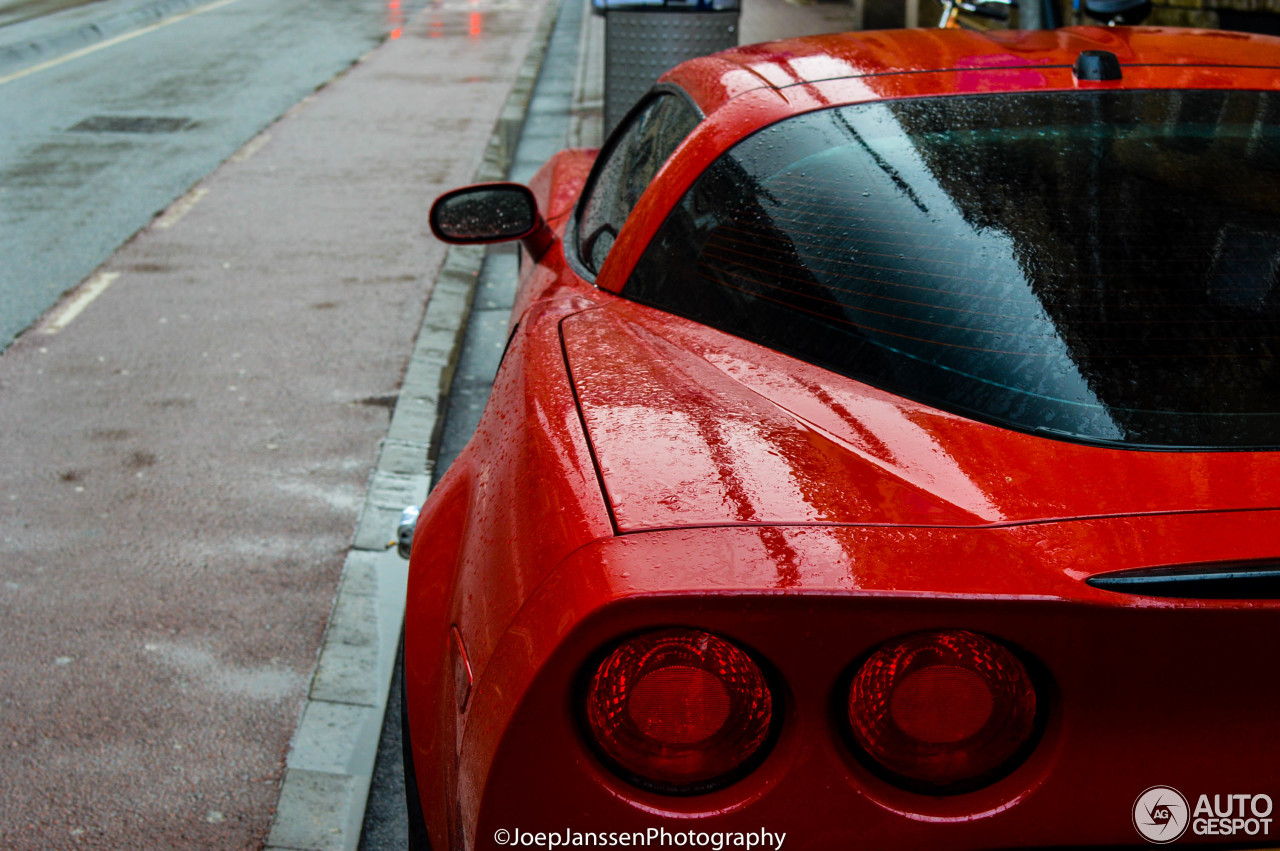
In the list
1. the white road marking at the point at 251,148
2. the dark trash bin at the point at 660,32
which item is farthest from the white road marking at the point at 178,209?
the dark trash bin at the point at 660,32

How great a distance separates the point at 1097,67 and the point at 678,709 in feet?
5.39

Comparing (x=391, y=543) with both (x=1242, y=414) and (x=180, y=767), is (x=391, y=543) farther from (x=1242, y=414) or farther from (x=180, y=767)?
(x=1242, y=414)

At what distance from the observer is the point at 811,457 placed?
147 cm

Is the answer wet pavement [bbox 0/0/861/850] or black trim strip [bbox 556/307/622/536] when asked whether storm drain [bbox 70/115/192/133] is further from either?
black trim strip [bbox 556/307/622/536]

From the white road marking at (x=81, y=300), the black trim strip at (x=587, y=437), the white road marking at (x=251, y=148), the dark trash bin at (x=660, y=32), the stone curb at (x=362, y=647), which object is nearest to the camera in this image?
the black trim strip at (x=587, y=437)

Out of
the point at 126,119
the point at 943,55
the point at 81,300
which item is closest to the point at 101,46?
the point at 126,119

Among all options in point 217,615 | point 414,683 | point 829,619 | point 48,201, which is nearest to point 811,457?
point 829,619

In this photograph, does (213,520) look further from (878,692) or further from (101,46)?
(101,46)

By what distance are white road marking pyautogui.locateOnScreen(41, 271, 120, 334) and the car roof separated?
4495 mm

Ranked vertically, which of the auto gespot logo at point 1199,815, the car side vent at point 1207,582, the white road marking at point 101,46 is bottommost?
the white road marking at point 101,46

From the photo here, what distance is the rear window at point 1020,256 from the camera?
1.64m

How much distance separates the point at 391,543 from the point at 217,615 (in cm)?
60

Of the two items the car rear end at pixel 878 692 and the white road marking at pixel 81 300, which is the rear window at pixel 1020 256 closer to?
the car rear end at pixel 878 692

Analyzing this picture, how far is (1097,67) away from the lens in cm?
226
